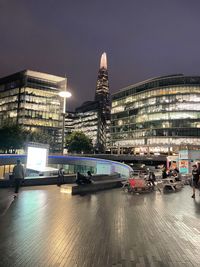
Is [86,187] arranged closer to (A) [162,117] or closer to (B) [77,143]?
(B) [77,143]

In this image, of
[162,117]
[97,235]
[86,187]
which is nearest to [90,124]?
[162,117]

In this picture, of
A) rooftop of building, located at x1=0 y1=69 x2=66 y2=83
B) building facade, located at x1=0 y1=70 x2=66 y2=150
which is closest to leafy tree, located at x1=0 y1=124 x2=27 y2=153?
building facade, located at x1=0 y1=70 x2=66 y2=150

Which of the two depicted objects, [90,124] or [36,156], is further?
[90,124]

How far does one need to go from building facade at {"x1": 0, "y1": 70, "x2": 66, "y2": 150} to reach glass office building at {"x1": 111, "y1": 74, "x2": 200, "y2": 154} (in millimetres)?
34783

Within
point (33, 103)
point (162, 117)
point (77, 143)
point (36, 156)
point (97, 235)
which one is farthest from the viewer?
point (33, 103)

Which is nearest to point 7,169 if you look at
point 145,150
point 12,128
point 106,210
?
point 12,128

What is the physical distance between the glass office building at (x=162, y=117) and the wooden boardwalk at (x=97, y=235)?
93.1 meters

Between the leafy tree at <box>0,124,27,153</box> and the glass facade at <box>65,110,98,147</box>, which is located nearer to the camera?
the leafy tree at <box>0,124,27,153</box>

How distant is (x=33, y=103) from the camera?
114 meters

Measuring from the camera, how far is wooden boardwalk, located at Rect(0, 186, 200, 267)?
521 cm

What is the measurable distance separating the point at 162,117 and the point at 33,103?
5990 centimetres

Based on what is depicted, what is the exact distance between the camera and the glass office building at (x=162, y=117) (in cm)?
10050

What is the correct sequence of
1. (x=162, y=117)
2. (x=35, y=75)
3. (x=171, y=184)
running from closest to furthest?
(x=171, y=184)
(x=162, y=117)
(x=35, y=75)

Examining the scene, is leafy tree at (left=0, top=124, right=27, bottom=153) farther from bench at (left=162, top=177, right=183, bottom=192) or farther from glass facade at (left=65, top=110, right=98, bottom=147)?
glass facade at (left=65, top=110, right=98, bottom=147)
